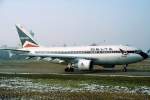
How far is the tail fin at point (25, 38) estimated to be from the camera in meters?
55.5

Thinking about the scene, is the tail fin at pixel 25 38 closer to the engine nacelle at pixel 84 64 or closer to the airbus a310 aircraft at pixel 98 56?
the airbus a310 aircraft at pixel 98 56

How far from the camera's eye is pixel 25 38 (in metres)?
56.2

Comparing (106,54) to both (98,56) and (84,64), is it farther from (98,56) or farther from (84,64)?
(84,64)

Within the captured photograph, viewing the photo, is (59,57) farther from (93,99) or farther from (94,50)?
(93,99)

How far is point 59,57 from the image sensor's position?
45.9 metres

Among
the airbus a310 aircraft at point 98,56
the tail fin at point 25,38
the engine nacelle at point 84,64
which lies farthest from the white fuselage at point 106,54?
the tail fin at point 25,38

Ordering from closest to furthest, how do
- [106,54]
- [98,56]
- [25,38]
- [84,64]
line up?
[84,64], [106,54], [98,56], [25,38]

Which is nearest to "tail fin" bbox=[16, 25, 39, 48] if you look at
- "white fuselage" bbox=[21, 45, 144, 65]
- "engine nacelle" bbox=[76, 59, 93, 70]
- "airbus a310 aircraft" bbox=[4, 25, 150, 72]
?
"airbus a310 aircraft" bbox=[4, 25, 150, 72]

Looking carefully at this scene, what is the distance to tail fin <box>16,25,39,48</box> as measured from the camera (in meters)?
Result: 55.5

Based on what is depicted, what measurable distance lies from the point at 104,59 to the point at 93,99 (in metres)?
26.8

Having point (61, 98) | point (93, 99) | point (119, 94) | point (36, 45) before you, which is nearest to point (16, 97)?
point (61, 98)

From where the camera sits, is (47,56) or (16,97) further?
(47,56)

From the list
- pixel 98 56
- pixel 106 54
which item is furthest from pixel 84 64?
→ pixel 106 54

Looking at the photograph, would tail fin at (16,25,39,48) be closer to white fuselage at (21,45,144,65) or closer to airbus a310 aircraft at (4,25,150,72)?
airbus a310 aircraft at (4,25,150,72)
